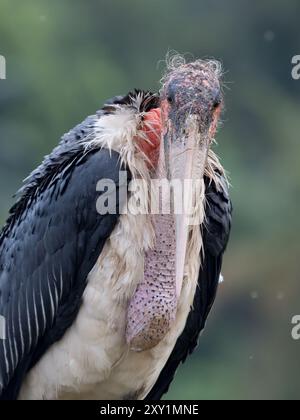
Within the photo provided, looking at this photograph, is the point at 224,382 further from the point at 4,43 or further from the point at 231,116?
the point at 4,43

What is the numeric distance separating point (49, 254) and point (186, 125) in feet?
2.53

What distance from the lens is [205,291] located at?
5555 millimetres

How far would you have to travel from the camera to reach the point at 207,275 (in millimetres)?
5512

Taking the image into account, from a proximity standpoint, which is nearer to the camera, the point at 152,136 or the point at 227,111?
the point at 152,136

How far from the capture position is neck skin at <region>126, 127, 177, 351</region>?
16.8 feet

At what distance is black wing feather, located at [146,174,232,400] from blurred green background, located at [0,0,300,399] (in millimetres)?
6679

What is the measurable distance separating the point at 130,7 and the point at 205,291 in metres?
11.1

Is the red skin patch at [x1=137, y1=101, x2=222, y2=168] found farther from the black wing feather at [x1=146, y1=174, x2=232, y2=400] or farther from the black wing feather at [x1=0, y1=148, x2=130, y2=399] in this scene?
the black wing feather at [x1=146, y1=174, x2=232, y2=400]

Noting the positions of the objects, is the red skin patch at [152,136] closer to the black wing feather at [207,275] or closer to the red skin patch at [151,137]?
the red skin patch at [151,137]

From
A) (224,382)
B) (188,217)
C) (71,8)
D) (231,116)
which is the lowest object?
(224,382)

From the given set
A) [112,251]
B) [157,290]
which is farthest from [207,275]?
[112,251]

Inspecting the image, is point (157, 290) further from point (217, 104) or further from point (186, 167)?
point (217, 104)

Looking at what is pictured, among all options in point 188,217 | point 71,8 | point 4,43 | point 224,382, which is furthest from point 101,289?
point 71,8
